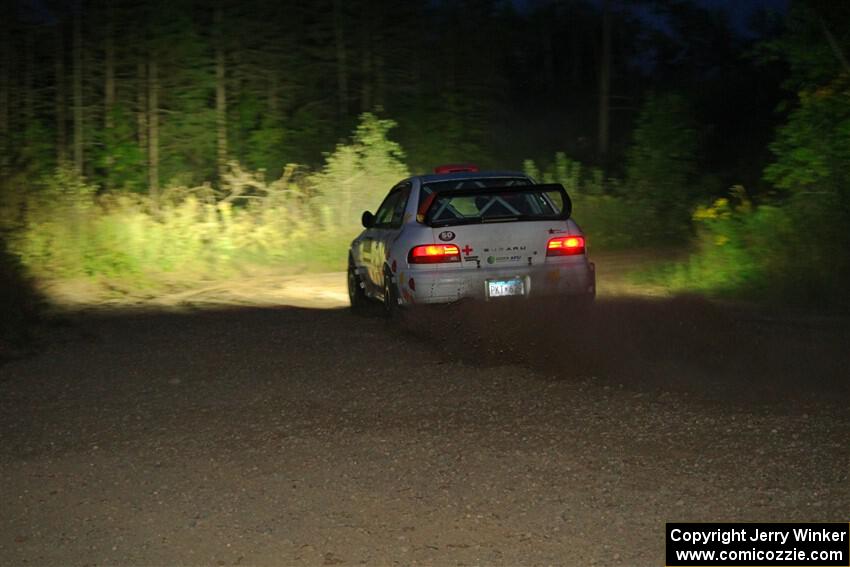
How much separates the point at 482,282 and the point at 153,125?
20.8m

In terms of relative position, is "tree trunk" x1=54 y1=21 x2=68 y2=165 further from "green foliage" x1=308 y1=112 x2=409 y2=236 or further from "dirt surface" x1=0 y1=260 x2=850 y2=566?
"dirt surface" x1=0 y1=260 x2=850 y2=566

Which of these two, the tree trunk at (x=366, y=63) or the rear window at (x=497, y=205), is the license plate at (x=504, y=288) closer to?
the rear window at (x=497, y=205)

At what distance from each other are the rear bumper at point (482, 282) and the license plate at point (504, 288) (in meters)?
0.04

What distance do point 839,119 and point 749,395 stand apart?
26.8 ft

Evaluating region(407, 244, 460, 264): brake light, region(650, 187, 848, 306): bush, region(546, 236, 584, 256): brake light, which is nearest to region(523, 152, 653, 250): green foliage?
region(650, 187, 848, 306): bush

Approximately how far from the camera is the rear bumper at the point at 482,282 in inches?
467

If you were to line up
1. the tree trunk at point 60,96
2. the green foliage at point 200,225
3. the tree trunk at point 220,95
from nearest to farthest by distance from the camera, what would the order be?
1. the green foliage at point 200,225
2. the tree trunk at point 220,95
3. the tree trunk at point 60,96

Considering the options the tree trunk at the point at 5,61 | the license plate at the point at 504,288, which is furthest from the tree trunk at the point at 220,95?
the license plate at the point at 504,288

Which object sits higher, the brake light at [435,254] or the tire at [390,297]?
the brake light at [435,254]

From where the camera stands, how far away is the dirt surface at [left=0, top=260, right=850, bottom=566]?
5961 mm

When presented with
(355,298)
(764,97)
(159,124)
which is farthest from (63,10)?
(764,97)

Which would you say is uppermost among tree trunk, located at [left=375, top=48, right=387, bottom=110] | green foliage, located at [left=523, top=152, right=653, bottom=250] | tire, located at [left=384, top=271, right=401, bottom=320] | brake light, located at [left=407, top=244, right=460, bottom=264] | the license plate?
tree trunk, located at [left=375, top=48, right=387, bottom=110]

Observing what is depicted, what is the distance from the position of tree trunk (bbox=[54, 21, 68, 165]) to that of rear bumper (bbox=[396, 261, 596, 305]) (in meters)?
23.1

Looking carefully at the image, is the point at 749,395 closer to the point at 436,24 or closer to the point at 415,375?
the point at 415,375
